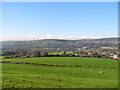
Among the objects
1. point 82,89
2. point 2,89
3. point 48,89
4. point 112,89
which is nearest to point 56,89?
point 48,89

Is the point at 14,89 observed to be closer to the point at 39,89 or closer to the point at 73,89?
the point at 39,89

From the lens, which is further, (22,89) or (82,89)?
(82,89)

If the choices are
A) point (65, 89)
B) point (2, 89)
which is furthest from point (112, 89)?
point (2, 89)

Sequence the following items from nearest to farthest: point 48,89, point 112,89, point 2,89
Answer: point 2,89 → point 48,89 → point 112,89

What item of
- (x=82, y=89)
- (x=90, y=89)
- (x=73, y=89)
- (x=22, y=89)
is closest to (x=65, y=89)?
(x=73, y=89)

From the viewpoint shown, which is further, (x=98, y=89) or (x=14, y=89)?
(x=98, y=89)

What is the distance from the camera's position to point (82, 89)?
1423 cm

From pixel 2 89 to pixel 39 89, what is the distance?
10.7ft

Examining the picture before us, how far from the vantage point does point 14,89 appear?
1310 centimetres

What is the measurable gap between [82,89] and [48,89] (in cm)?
331

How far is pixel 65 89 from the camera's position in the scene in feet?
45.9

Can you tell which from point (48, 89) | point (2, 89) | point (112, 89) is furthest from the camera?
point (112, 89)

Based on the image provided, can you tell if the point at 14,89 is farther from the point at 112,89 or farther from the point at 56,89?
the point at 112,89

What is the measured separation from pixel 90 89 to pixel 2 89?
27.1ft
